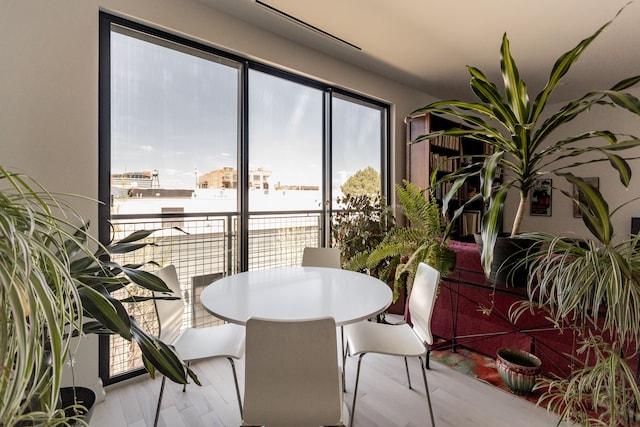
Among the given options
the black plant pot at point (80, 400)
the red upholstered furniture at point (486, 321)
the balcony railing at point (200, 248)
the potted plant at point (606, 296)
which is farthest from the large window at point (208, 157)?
the potted plant at point (606, 296)

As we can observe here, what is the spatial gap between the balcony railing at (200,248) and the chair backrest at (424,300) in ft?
4.62

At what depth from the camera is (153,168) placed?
7.33 feet

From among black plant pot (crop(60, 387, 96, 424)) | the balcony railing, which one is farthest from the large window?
Result: black plant pot (crop(60, 387, 96, 424))

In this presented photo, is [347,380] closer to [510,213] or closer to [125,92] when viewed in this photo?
[125,92]

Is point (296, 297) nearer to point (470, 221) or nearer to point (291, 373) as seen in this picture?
point (291, 373)

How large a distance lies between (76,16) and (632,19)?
4082 millimetres

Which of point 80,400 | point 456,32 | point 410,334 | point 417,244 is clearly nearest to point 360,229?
point 417,244

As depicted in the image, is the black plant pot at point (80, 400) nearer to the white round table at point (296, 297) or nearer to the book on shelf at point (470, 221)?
the white round table at point (296, 297)

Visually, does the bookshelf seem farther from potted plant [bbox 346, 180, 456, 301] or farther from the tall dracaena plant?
the tall dracaena plant

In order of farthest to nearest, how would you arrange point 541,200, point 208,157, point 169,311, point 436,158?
1. point 541,200
2. point 436,158
3. point 208,157
4. point 169,311

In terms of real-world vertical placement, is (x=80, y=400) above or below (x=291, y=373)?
below

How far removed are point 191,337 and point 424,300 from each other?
1.35 metres

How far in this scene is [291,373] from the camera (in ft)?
3.45

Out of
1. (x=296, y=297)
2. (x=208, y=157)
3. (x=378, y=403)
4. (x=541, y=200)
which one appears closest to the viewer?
(x=296, y=297)
